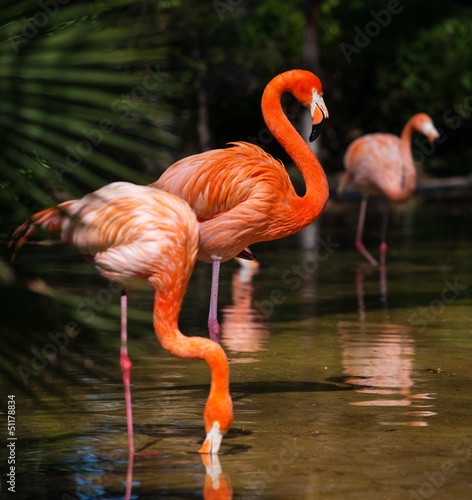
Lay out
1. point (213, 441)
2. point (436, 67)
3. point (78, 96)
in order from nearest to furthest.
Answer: point (78, 96), point (213, 441), point (436, 67)

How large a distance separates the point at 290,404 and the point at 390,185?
26.3ft

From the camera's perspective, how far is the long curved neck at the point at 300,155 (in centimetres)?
695

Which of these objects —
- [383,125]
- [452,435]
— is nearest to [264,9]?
[383,125]

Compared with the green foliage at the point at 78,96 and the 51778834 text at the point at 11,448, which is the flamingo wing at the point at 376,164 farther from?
the green foliage at the point at 78,96

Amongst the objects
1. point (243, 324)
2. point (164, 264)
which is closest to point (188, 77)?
point (164, 264)

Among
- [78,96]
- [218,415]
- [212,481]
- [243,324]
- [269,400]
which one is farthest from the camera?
[243,324]

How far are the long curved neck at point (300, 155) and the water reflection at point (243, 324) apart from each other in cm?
115

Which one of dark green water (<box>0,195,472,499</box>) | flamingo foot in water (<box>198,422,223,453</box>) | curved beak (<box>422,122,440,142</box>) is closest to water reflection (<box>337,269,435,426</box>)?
dark green water (<box>0,195,472,499</box>)

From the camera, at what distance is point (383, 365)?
736 cm

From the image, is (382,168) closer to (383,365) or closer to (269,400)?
(383,365)

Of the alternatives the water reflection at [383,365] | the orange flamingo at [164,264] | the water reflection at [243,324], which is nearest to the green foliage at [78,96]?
the orange flamingo at [164,264]

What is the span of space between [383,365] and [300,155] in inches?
51.8

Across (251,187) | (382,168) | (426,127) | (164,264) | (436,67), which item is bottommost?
(164,264)

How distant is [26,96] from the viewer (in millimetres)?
3271
